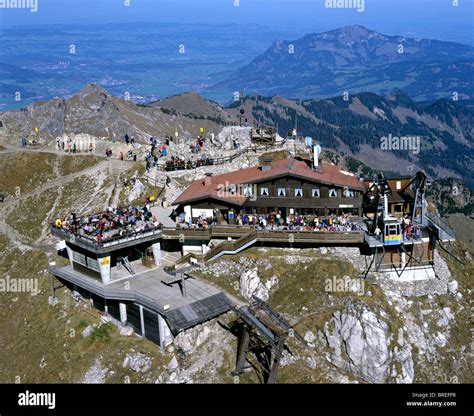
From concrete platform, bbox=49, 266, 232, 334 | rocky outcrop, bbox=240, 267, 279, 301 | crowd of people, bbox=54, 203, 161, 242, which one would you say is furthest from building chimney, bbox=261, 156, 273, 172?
concrete platform, bbox=49, 266, 232, 334

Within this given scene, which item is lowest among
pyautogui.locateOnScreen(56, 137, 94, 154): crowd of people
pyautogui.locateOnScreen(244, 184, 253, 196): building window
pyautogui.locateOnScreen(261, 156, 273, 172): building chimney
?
Result: pyautogui.locateOnScreen(56, 137, 94, 154): crowd of people

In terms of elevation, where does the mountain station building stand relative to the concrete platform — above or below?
above

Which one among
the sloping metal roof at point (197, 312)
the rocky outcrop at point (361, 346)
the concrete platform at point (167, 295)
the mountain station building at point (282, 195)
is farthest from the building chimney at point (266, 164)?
the rocky outcrop at point (361, 346)

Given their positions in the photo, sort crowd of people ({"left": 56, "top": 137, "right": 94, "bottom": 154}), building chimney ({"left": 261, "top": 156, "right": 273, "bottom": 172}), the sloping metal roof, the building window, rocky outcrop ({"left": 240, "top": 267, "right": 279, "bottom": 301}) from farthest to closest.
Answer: crowd of people ({"left": 56, "top": 137, "right": 94, "bottom": 154}) → building chimney ({"left": 261, "top": 156, "right": 273, "bottom": 172}) → the building window → rocky outcrop ({"left": 240, "top": 267, "right": 279, "bottom": 301}) → the sloping metal roof

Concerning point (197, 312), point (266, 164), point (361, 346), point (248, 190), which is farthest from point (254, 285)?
point (266, 164)

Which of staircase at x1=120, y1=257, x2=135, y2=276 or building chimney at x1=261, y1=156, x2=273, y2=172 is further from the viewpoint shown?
building chimney at x1=261, y1=156, x2=273, y2=172

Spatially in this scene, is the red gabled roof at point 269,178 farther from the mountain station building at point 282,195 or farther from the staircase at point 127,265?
the staircase at point 127,265

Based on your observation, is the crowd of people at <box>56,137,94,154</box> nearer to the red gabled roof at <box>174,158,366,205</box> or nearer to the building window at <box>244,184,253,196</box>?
the red gabled roof at <box>174,158,366,205</box>
